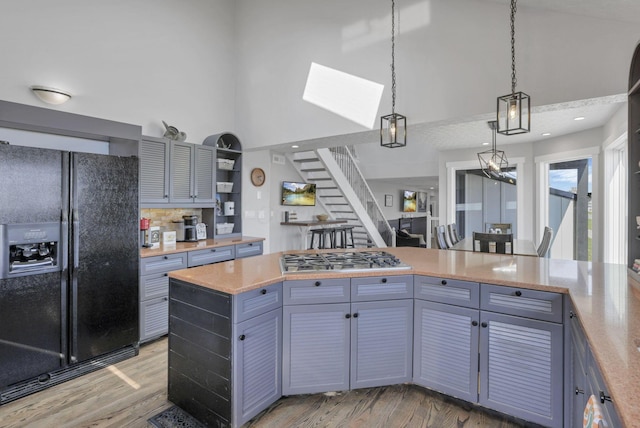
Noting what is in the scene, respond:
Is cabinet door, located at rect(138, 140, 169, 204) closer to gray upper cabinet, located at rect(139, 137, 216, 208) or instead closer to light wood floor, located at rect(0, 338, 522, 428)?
gray upper cabinet, located at rect(139, 137, 216, 208)

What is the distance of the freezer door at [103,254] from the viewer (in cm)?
273

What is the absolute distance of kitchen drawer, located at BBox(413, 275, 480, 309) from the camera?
7.03 ft

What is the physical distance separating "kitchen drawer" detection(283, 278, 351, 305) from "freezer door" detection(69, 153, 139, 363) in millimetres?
1761

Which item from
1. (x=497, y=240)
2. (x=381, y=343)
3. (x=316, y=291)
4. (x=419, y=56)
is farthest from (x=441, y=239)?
(x=316, y=291)

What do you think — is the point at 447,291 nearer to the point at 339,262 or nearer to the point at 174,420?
the point at 339,262

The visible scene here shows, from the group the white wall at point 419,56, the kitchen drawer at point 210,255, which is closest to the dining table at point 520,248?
the white wall at point 419,56

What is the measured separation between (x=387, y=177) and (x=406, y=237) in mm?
2066

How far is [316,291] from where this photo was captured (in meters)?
2.24

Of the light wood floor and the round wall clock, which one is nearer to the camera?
the light wood floor

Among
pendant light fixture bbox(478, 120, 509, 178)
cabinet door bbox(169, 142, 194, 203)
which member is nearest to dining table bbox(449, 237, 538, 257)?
pendant light fixture bbox(478, 120, 509, 178)

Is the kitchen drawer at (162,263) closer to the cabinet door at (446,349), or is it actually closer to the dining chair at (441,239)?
the cabinet door at (446,349)

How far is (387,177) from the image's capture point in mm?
8867

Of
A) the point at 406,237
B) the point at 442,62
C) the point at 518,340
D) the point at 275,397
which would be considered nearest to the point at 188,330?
the point at 275,397

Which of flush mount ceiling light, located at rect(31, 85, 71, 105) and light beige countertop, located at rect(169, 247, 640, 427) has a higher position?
flush mount ceiling light, located at rect(31, 85, 71, 105)
